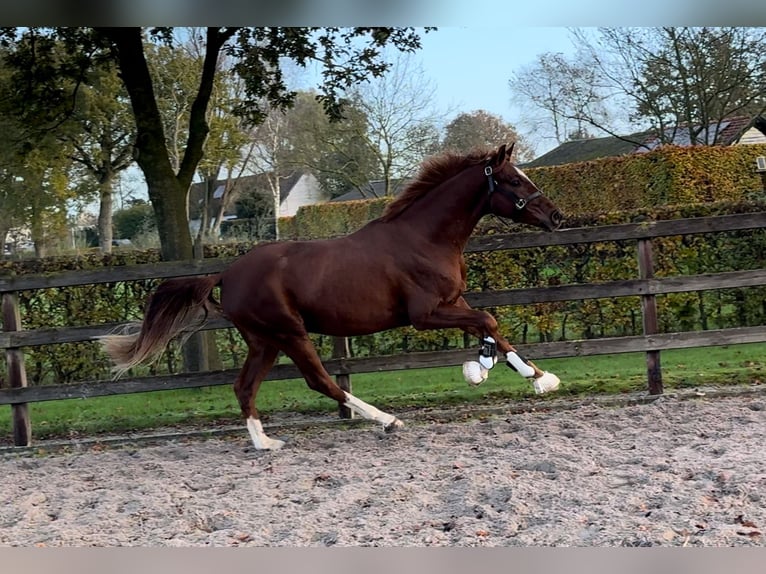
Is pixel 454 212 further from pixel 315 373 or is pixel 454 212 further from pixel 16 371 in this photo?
pixel 16 371

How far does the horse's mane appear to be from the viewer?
5.09 meters

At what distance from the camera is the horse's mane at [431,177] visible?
509 cm

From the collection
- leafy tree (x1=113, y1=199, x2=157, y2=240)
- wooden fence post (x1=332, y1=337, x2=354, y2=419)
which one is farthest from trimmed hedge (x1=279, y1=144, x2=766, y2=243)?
leafy tree (x1=113, y1=199, x2=157, y2=240)

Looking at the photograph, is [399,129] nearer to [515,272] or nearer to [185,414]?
[515,272]

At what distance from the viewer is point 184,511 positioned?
11.9ft

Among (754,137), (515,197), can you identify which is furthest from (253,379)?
(754,137)

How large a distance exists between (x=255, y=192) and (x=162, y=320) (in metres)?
20.1

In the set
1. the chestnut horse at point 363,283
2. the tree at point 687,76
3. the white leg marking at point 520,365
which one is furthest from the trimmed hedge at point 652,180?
the white leg marking at point 520,365

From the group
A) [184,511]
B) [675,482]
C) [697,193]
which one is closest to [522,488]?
[675,482]

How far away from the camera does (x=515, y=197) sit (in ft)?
16.0

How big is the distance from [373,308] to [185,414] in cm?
266

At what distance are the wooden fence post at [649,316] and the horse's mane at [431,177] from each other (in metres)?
1.63

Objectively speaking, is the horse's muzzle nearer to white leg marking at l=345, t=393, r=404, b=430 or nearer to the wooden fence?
the wooden fence

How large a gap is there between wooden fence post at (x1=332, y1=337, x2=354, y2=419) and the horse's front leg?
1075mm
